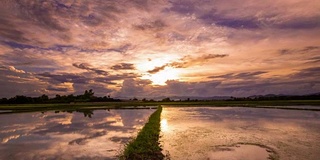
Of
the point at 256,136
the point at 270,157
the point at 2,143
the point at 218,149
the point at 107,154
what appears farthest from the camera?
the point at 256,136

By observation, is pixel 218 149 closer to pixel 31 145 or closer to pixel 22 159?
pixel 22 159

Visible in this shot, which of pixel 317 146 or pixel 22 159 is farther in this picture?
pixel 317 146

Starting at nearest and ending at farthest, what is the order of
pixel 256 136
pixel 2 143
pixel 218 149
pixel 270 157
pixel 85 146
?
pixel 270 157 < pixel 218 149 < pixel 85 146 < pixel 2 143 < pixel 256 136

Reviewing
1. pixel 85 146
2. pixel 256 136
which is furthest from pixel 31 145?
pixel 256 136

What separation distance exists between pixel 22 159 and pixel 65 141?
5081 mm

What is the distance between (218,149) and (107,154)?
6.44m

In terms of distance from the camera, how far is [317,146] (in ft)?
49.3

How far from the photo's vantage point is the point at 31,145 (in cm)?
1664

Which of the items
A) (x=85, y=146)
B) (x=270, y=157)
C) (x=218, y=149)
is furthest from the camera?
(x=85, y=146)

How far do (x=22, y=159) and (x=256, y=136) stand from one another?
15.6 metres

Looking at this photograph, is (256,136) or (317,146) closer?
(317,146)

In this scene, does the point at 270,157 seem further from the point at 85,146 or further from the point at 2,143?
the point at 2,143

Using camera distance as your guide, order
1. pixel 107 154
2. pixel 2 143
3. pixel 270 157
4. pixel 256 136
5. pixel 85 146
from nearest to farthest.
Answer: pixel 270 157 < pixel 107 154 < pixel 85 146 < pixel 2 143 < pixel 256 136

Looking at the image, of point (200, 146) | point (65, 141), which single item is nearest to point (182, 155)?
point (200, 146)
